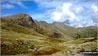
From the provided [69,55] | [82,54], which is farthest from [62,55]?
[82,54]

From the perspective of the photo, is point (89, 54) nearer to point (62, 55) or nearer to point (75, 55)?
point (75, 55)

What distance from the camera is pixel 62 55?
48625 mm

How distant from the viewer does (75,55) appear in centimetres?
4869

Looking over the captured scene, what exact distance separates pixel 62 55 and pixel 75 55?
3.73 metres

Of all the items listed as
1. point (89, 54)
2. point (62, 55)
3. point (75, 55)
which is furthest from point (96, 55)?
point (62, 55)

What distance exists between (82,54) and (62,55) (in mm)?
6430

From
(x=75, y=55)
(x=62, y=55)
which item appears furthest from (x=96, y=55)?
(x=62, y=55)

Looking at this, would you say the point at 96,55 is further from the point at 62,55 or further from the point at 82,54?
the point at 62,55

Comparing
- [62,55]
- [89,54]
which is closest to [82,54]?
[89,54]

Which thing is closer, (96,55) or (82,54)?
(96,55)

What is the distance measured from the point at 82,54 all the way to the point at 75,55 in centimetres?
307

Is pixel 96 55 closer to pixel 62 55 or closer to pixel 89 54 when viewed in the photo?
pixel 89 54

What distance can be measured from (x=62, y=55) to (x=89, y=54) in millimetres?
7696

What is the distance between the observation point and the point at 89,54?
159 feet
